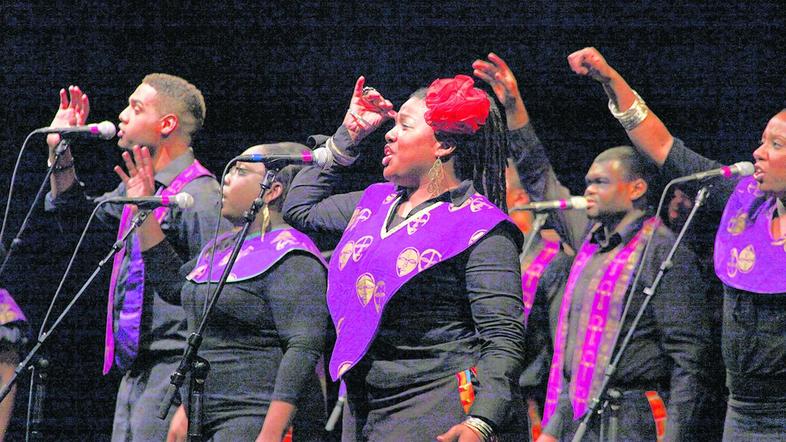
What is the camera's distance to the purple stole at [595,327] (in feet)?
14.1

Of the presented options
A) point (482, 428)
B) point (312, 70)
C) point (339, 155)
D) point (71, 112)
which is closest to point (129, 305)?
point (71, 112)

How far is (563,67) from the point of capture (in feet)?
16.4

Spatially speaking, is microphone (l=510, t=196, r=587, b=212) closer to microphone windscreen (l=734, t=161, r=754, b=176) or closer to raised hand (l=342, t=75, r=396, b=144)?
microphone windscreen (l=734, t=161, r=754, b=176)

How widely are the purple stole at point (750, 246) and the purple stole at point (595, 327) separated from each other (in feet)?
1.46

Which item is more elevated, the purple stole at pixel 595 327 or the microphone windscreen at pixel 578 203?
the microphone windscreen at pixel 578 203

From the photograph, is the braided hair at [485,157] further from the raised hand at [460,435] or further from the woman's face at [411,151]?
the raised hand at [460,435]

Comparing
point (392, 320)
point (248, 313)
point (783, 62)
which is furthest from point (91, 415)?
point (783, 62)

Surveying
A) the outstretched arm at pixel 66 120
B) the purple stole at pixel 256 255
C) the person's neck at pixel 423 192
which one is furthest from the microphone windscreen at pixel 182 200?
the outstretched arm at pixel 66 120

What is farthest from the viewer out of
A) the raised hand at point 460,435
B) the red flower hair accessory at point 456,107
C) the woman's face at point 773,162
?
the woman's face at point 773,162

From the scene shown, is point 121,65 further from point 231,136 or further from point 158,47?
point 231,136

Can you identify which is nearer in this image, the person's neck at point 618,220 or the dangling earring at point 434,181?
the dangling earring at point 434,181

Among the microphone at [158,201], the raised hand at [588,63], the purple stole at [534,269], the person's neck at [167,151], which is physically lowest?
the purple stole at [534,269]

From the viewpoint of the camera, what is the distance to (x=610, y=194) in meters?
4.59

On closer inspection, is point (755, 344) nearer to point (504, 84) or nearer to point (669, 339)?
point (669, 339)
